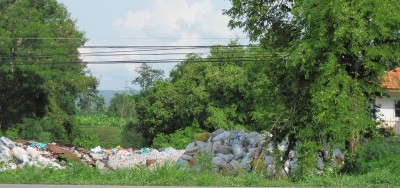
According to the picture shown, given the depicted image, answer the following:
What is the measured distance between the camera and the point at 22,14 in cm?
4772

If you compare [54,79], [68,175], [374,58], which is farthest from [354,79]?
[54,79]

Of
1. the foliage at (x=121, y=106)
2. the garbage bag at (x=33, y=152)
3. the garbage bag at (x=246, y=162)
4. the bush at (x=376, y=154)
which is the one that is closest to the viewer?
the bush at (x=376, y=154)

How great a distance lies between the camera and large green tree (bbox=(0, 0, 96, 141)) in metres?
45.5

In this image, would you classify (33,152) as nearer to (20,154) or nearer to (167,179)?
(20,154)

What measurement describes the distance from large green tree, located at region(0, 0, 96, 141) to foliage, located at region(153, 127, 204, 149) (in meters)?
8.14

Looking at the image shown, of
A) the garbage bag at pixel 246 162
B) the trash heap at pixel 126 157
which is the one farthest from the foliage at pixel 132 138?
the garbage bag at pixel 246 162

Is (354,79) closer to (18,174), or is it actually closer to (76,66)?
(18,174)

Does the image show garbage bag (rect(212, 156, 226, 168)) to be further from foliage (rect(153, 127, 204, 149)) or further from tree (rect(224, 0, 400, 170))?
foliage (rect(153, 127, 204, 149))

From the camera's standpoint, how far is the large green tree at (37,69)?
4553 cm

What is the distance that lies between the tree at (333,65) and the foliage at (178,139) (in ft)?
85.8

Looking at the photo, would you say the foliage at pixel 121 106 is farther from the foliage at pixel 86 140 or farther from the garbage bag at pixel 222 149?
the garbage bag at pixel 222 149

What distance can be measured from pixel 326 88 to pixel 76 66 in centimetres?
3975

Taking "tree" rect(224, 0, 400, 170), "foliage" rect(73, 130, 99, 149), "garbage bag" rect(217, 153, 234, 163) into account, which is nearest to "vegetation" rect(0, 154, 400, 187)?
"tree" rect(224, 0, 400, 170)

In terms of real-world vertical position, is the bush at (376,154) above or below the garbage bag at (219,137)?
below
